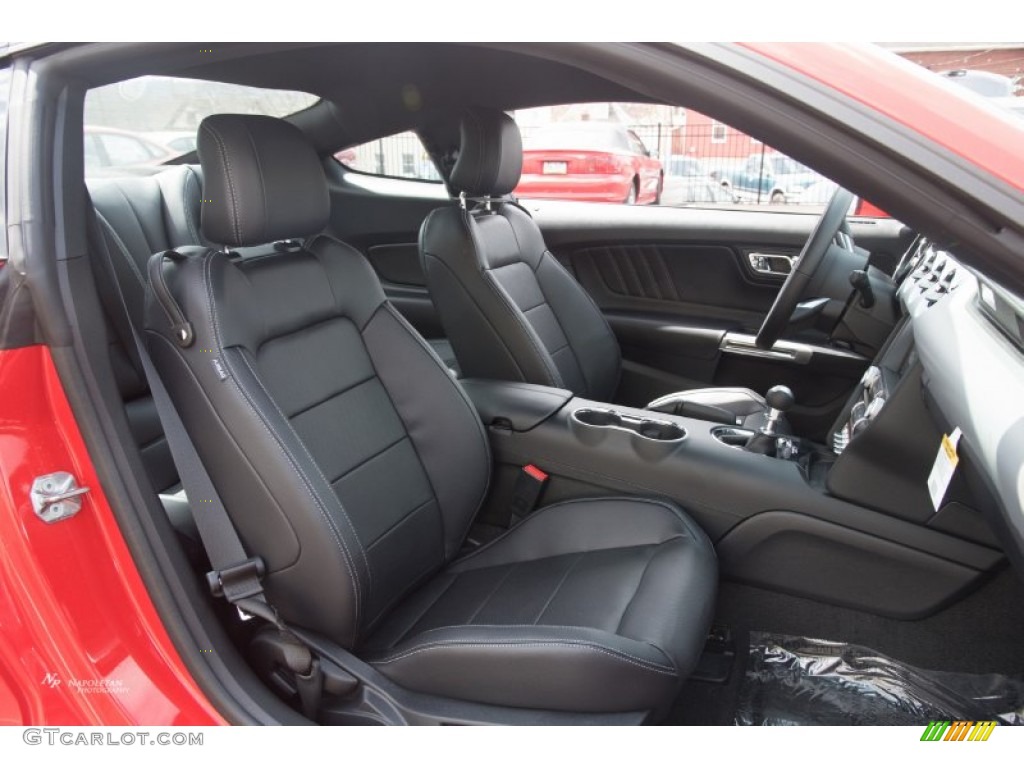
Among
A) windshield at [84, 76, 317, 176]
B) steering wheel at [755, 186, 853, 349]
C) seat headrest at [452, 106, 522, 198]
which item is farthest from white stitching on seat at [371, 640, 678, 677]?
seat headrest at [452, 106, 522, 198]

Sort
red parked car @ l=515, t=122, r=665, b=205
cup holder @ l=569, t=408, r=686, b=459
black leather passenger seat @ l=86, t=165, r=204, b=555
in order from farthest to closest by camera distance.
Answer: red parked car @ l=515, t=122, r=665, b=205 < cup holder @ l=569, t=408, r=686, b=459 < black leather passenger seat @ l=86, t=165, r=204, b=555

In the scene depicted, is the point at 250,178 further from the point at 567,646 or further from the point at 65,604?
the point at 567,646

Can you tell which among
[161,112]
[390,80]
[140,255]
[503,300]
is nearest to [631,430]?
[503,300]

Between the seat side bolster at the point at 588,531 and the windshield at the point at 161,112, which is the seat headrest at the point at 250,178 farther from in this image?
the seat side bolster at the point at 588,531

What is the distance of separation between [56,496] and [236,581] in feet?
1.09

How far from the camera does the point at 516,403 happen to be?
7.14 ft

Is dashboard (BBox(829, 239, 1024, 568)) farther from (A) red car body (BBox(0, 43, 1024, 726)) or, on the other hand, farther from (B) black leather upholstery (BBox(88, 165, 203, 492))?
(B) black leather upholstery (BBox(88, 165, 203, 492))

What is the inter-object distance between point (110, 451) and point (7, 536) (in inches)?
7.7

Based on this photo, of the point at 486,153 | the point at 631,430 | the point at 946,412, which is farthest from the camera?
the point at 486,153

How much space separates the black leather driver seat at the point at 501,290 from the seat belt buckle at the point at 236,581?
1171 millimetres

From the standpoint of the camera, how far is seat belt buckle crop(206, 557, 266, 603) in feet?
4.56

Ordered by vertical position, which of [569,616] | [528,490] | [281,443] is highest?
[281,443]
